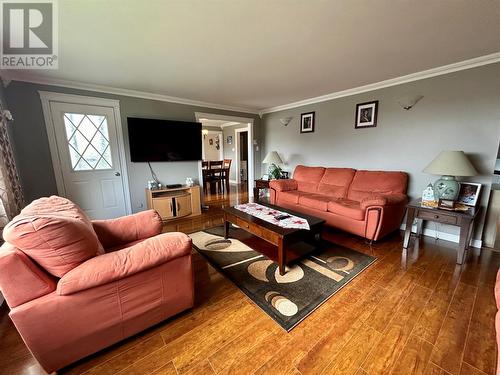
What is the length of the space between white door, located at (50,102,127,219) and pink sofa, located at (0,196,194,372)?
7.31 ft

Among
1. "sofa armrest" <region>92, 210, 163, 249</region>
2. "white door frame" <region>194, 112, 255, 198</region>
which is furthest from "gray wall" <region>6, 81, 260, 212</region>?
"sofa armrest" <region>92, 210, 163, 249</region>

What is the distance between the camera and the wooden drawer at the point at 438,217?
2.16 meters

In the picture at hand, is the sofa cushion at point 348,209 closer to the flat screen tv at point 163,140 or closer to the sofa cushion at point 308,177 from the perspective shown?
the sofa cushion at point 308,177


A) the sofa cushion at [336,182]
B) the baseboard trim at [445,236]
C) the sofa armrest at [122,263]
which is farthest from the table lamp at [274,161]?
the sofa armrest at [122,263]

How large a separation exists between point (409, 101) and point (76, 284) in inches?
155

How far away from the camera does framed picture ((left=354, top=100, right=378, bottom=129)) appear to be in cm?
327

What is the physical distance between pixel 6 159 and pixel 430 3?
4019 millimetres

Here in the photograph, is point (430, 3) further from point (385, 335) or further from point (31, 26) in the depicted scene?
point (31, 26)

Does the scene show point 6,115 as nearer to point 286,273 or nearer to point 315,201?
point 286,273

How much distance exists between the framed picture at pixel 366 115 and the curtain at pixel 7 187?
14.9ft

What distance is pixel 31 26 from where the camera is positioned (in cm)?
168

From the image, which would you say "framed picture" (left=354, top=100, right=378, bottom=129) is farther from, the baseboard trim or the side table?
the side table

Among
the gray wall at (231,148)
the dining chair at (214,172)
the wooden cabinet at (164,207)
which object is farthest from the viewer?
the gray wall at (231,148)

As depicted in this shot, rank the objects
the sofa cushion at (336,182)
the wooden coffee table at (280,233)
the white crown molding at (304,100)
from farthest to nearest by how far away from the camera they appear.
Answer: the sofa cushion at (336,182), the white crown molding at (304,100), the wooden coffee table at (280,233)
